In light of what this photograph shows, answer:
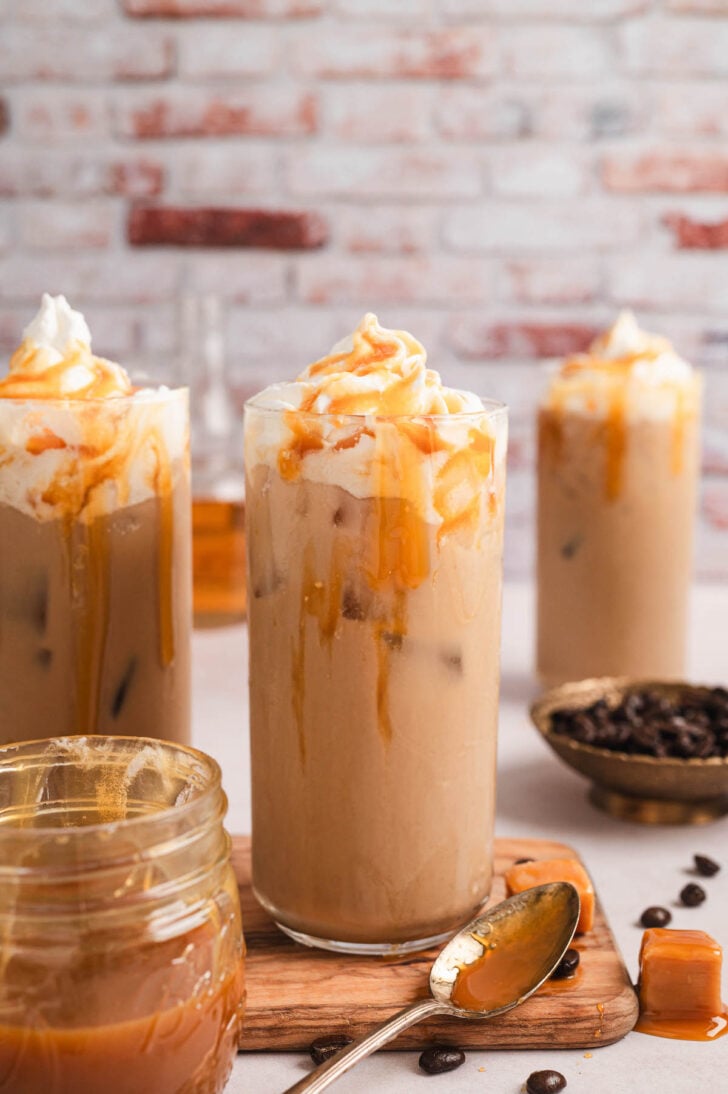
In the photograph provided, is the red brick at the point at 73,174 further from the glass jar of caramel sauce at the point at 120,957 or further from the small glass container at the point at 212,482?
the glass jar of caramel sauce at the point at 120,957

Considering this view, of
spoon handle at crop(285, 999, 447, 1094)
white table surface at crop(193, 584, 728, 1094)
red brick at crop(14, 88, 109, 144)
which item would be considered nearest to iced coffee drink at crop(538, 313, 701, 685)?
white table surface at crop(193, 584, 728, 1094)

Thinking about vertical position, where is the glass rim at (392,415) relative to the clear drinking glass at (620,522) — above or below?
above

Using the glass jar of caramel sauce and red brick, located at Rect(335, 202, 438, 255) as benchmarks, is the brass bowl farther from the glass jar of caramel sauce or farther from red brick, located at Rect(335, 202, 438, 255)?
red brick, located at Rect(335, 202, 438, 255)

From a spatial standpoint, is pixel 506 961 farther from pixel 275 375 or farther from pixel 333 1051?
pixel 275 375

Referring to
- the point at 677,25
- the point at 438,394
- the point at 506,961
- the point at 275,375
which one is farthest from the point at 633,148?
the point at 506,961

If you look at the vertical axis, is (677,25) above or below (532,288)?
above

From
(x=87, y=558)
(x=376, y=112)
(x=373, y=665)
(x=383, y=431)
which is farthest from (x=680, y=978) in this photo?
(x=376, y=112)

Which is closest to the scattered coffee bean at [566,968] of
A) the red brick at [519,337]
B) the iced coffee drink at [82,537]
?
the iced coffee drink at [82,537]
